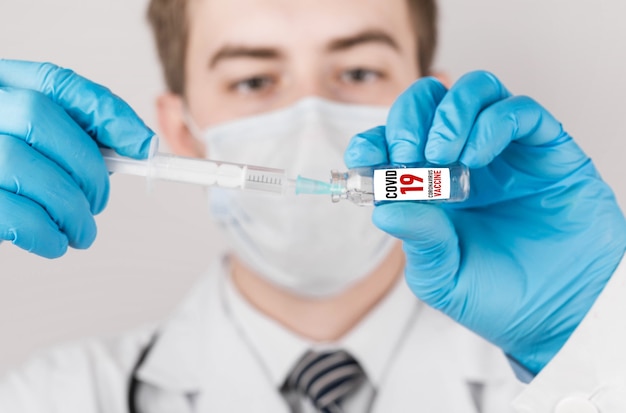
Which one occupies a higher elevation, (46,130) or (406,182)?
(46,130)

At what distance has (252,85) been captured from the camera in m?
1.83

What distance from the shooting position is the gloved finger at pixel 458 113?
1174mm

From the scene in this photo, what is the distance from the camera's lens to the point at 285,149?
1.66 meters

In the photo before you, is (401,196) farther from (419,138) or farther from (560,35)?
(560,35)

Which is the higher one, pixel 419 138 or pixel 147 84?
pixel 147 84

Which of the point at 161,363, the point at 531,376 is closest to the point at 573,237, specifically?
the point at 531,376

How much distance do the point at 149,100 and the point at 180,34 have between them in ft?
1.39

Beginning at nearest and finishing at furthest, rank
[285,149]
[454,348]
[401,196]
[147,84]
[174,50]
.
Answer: [401,196], [285,149], [454,348], [174,50], [147,84]

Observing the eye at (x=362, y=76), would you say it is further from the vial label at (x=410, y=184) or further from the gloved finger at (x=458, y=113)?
the vial label at (x=410, y=184)

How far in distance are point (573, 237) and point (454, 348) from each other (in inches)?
21.1

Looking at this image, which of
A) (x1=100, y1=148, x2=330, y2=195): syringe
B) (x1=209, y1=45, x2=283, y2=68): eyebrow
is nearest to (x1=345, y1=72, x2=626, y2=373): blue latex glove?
(x1=100, y1=148, x2=330, y2=195): syringe

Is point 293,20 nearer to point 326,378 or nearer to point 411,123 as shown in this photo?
point 411,123

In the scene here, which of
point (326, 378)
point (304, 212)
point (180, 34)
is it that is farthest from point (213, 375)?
point (180, 34)

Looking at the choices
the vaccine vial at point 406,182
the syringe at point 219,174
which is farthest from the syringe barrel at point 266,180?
the vaccine vial at point 406,182
